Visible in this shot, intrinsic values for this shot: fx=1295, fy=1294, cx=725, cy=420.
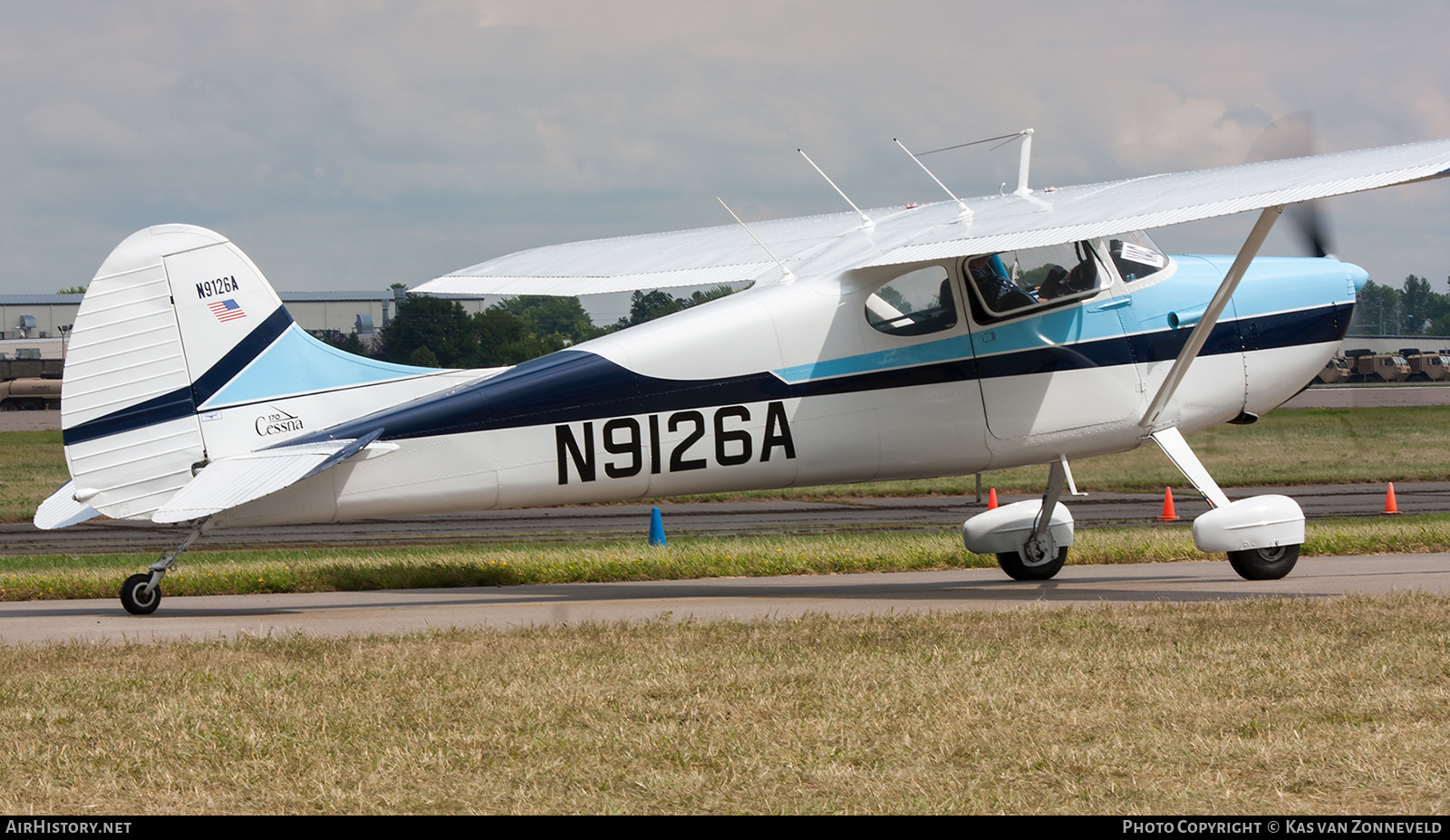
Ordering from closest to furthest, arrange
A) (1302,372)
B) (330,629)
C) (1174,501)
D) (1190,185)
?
(330,629), (1190,185), (1302,372), (1174,501)

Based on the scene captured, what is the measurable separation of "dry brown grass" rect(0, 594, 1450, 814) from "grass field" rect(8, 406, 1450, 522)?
43.0ft

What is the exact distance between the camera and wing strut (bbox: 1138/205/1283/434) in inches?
375

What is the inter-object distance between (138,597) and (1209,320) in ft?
27.5

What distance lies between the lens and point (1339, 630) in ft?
24.6

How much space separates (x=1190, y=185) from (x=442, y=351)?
52.0m

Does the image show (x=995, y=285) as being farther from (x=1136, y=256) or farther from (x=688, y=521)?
(x=688, y=521)

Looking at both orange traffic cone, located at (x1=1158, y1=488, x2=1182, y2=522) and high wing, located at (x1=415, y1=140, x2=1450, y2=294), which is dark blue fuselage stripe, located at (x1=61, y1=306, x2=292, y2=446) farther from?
orange traffic cone, located at (x1=1158, y1=488, x2=1182, y2=522)

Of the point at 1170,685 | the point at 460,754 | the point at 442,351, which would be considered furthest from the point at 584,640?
the point at 442,351

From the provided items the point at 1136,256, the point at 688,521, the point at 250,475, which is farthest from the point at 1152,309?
the point at 688,521

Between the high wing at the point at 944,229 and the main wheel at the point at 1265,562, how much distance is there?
9.20 feet

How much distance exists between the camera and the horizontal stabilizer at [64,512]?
9.10m

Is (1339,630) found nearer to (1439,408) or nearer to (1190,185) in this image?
(1190,185)

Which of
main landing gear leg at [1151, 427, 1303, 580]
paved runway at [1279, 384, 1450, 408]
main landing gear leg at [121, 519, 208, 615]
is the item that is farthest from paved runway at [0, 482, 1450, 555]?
paved runway at [1279, 384, 1450, 408]

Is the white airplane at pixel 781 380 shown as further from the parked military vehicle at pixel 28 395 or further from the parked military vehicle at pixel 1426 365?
the parked military vehicle at pixel 1426 365
